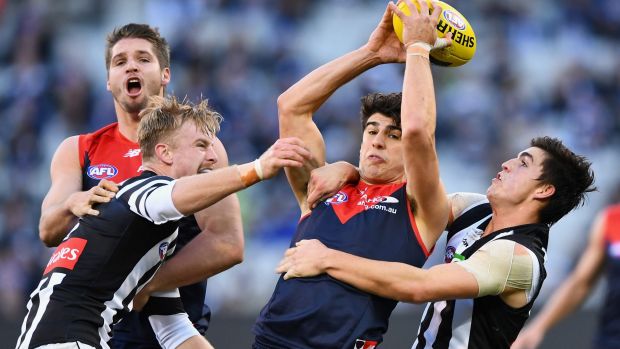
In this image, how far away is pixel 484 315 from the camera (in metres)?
5.05

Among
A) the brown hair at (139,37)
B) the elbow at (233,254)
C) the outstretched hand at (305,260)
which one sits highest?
the brown hair at (139,37)

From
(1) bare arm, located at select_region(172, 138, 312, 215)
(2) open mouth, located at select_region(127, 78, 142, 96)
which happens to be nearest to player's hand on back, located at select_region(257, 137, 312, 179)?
(1) bare arm, located at select_region(172, 138, 312, 215)

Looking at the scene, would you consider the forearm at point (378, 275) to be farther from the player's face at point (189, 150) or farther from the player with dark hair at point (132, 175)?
the player with dark hair at point (132, 175)

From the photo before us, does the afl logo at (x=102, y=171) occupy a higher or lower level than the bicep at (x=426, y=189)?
higher

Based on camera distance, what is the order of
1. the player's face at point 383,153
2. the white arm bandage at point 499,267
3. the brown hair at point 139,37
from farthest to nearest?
1. the brown hair at point 139,37
2. the player's face at point 383,153
3. the white arm bandage at point 499,267

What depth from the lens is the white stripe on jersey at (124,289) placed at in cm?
483

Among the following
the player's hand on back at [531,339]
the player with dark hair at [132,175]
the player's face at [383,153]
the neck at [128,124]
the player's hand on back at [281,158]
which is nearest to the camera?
the player's hand on back at [281,158]

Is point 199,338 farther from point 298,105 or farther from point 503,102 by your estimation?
point 503,102

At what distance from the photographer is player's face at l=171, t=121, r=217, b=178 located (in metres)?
5.11

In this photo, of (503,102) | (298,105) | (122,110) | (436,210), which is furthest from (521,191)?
(503,102)

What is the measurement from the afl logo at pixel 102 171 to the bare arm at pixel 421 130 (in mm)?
1762

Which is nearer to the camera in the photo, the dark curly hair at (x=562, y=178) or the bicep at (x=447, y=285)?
the bicep at (x=447, y=285)

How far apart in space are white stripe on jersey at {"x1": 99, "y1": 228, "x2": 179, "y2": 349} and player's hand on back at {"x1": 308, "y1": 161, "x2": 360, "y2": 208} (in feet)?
2.61

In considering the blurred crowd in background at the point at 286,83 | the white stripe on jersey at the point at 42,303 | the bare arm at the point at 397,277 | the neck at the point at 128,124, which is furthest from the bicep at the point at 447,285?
the blurred crowd in background at the point at 286,83
